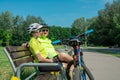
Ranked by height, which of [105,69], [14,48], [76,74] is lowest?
[105,69]

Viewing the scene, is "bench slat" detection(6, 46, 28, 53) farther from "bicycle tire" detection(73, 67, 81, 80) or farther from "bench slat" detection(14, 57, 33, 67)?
"bicycle tire" detection(73, 67, 81, 80)

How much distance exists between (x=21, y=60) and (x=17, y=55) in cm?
15

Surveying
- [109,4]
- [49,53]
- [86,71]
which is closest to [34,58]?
[49,53]

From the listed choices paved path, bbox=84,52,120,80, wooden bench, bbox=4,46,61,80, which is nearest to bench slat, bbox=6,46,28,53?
wooden bench, bbox=4,46,61,80

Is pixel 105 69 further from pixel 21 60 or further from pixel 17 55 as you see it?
pixel 17 55

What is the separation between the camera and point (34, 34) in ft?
21.1

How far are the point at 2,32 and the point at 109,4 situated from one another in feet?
112

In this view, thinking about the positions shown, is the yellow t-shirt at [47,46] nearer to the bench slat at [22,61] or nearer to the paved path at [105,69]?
the bench slat at [22,61]

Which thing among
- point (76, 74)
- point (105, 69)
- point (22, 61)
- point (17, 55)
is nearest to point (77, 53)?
point (76, 74)

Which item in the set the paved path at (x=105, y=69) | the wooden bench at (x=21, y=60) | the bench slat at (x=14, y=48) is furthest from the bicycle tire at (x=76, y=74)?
the paved path at (x=105, y=69)

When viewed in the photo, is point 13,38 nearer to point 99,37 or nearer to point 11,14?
point 11,14

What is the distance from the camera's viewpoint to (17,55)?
17.6ft

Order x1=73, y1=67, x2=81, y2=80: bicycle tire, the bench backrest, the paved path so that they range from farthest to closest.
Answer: the paved path → x1=73, y1=67, x2=81, y2=80: bicycle tire → the bench backrest

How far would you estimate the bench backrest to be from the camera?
497 cm
